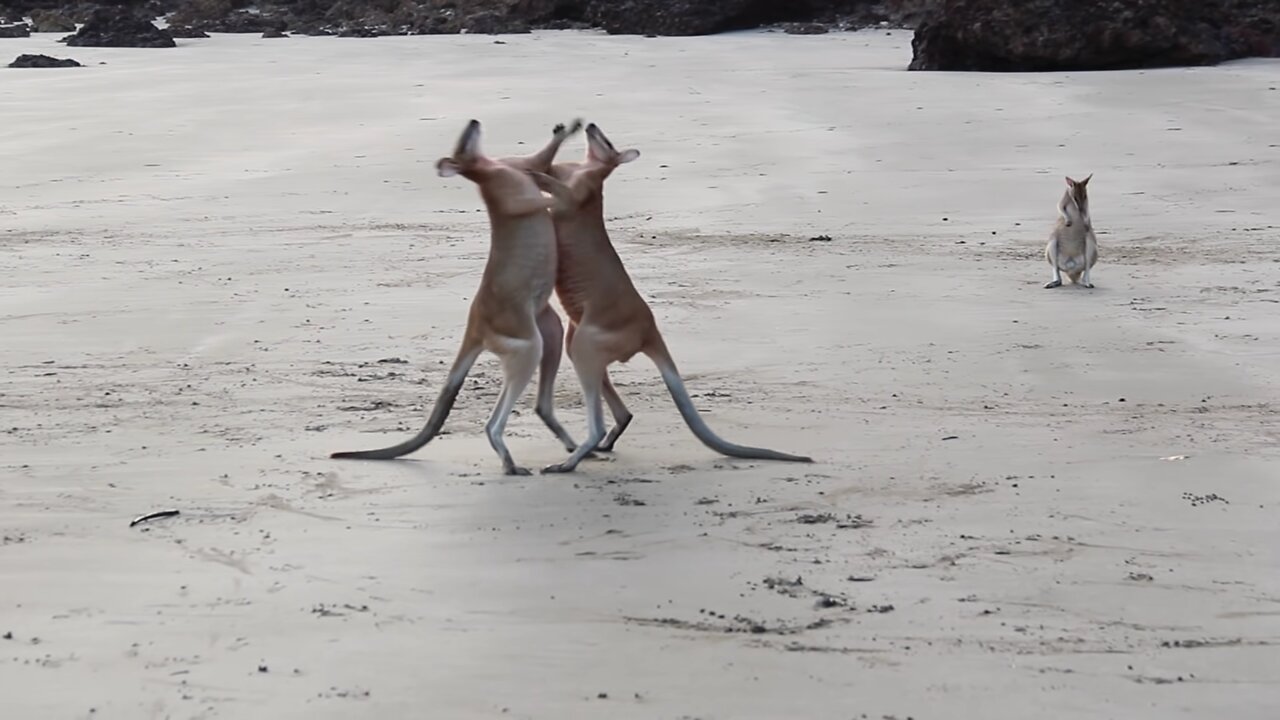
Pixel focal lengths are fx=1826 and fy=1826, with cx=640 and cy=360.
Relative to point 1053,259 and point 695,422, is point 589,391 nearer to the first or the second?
point 695,422

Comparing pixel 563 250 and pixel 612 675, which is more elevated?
pixel 563 250

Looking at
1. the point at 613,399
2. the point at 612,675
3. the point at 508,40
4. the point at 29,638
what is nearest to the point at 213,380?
the point at 613,399

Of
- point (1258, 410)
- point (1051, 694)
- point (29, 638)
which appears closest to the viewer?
point (1051, 694)

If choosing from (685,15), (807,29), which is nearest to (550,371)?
(685,15)

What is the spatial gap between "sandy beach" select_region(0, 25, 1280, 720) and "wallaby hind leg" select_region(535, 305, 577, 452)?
105 mm

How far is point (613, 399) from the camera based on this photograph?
517 centimetres

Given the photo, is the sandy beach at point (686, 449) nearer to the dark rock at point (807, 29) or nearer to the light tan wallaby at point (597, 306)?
the light tan wallaby at point (597, 306)

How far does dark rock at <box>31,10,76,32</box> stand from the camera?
1024 inches

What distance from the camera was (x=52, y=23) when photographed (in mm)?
26109

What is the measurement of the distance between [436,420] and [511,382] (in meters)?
0.23

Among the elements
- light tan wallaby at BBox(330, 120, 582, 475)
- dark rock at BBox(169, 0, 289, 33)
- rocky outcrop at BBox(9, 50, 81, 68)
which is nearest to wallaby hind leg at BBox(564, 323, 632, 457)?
light tan wallaby at BBox(330, 120, 582, 475)

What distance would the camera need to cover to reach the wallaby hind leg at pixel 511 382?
4852 millimetres

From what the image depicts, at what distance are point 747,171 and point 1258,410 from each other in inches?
207

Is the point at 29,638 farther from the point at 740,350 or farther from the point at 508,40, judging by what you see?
the point at 508,40
